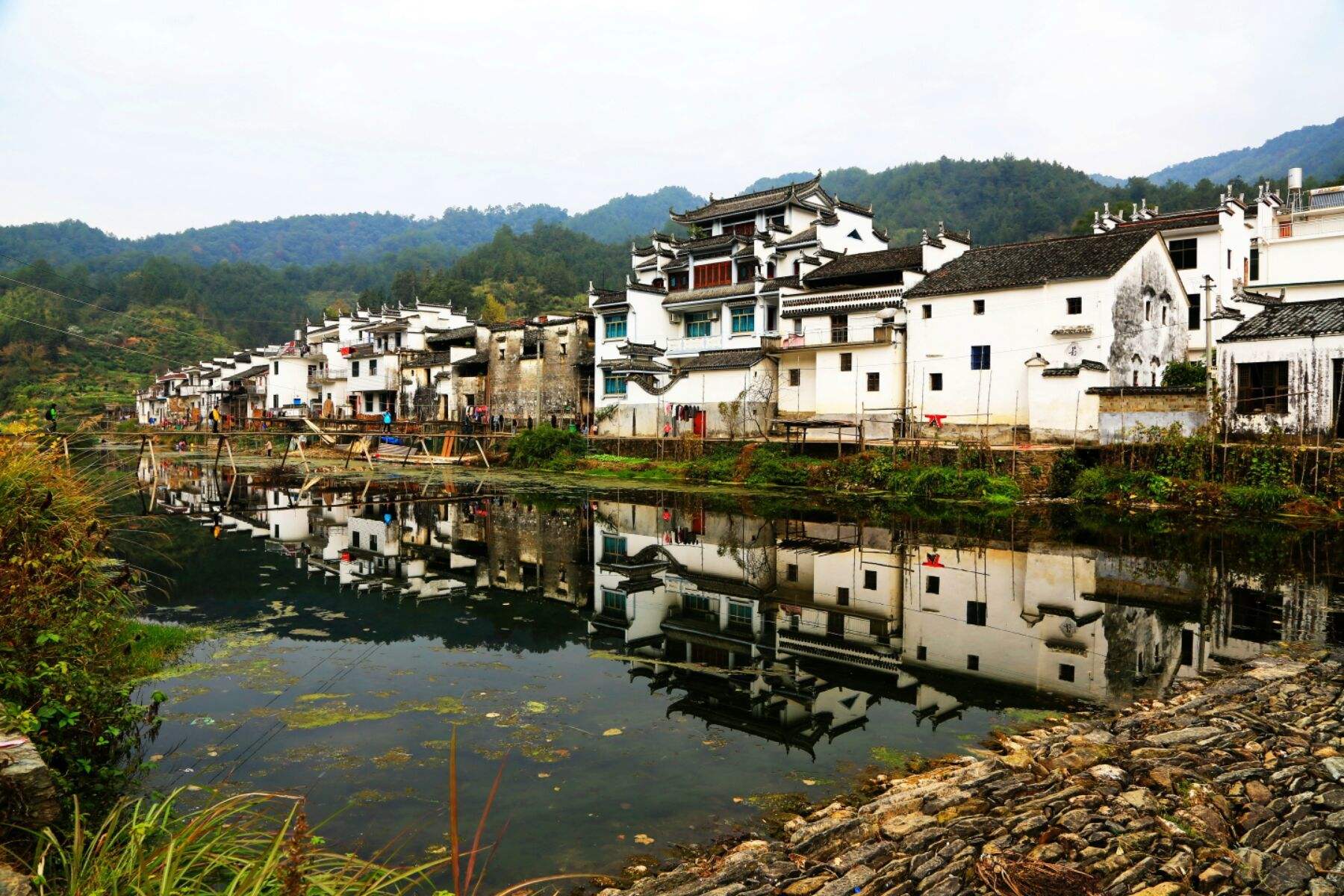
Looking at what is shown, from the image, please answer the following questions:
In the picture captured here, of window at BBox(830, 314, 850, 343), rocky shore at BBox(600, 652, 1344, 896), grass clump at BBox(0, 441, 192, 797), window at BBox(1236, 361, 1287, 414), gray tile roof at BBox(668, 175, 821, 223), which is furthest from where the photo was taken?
gray tile roof at BBox(668, 175, 821, 223)

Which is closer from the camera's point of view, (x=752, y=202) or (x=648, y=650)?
(x=648, y=650)

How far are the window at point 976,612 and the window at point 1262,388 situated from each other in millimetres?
17753

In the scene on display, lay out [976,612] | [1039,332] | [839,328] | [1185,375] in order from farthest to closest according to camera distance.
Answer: [839,328]
[1039,332]
[1185,375]
[976,612]

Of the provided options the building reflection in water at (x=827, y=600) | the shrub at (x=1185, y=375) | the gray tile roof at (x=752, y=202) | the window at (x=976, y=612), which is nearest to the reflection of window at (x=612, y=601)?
the building reflection in water at (x=827, y=600)

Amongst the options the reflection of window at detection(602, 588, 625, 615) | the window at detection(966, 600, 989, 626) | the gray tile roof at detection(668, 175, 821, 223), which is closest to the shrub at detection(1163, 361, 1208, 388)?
the window at detection(966, 600, 989, 626)

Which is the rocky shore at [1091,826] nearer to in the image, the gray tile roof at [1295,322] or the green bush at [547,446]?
the gray tile roof at [1295,322]

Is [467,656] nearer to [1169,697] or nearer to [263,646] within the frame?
[263,646]

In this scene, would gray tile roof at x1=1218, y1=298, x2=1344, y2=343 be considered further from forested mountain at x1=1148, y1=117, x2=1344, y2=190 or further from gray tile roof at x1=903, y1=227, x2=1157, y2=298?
forested mountain at x1=1148, y1=117, x2=1344, y2=190

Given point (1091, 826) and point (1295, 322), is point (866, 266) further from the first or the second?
point (1091, 826)

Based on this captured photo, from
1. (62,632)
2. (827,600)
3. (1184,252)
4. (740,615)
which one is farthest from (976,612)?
(1184,252)

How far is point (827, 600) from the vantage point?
56.6 ft

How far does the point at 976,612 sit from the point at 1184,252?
30.0m

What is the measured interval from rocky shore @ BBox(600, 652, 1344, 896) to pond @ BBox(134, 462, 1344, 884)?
0.96 meters

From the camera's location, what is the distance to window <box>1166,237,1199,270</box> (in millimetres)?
37375
